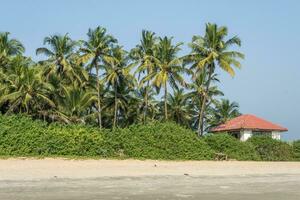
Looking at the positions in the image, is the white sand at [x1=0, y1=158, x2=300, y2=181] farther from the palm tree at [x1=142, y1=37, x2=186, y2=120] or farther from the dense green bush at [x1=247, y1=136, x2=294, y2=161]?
the palm tree at [x1=142, y1=37, x2=186, y2=120]

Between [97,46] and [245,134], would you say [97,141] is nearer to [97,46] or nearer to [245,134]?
[97,46]

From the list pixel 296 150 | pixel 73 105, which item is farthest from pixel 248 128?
pixel 73 105

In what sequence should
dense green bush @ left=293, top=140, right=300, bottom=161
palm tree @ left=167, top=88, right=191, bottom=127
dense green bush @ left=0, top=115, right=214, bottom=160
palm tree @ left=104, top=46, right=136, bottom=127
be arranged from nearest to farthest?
1. dense green bush @ left=0, top=115, right=214, bottom=160
2. dense green bush @ left=293, top=140, right=300, bottom=161
3. palm tree @ left=104, top=46, right=136, bottom=127
4. palm tree @ left=167, top=88, right=191, bottom=127

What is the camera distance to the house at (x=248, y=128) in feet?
190

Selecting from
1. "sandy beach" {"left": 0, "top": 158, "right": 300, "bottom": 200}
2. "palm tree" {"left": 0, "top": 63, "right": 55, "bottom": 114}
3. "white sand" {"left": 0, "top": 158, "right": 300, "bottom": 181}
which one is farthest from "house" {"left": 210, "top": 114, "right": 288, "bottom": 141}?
"sandy beach" {"left": 0, "top": 158, "right": 300, "bottom": 200}

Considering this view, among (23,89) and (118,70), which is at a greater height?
(118,70)

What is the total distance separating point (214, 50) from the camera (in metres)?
47.3

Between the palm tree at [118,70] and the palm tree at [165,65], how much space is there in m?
2.60

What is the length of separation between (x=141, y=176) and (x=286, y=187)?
22.0ft

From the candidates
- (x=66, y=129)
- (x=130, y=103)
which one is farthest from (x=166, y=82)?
(x=66, y=129)

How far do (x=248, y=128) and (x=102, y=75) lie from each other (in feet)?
60.2

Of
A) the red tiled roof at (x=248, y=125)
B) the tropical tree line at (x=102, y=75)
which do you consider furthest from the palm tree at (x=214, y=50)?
the red tiled roof at (x=248, y=125)

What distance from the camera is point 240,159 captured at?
39938 mm

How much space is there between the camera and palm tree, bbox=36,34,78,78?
47.4 m
